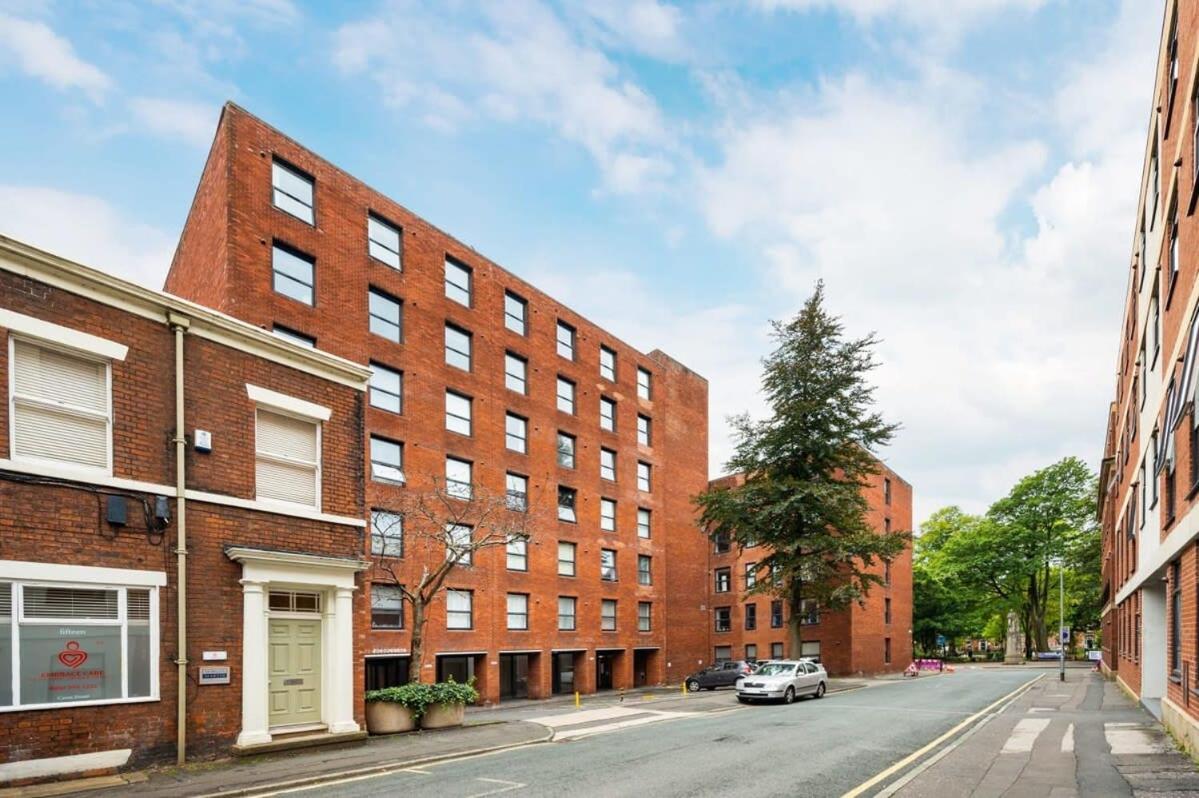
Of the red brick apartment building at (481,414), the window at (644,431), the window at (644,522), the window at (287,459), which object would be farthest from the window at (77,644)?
the window at (644,431)

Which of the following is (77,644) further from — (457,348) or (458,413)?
(457,348)

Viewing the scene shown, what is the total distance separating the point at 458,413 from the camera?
30.9 meters

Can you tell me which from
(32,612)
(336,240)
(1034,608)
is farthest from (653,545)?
(1034,608)

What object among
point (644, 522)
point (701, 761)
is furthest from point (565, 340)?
point (701, 761)

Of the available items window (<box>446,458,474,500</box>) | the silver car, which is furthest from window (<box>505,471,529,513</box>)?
the silver car

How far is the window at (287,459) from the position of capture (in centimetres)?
1386

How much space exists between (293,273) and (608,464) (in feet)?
59.6

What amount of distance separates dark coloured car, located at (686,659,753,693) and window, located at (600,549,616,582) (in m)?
6.14

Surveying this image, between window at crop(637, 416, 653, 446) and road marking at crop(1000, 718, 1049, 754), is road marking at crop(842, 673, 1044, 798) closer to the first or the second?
road marking at crop(1000, 718, 1049, 754)

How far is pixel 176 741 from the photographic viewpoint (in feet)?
38.6

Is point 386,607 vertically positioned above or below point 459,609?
above

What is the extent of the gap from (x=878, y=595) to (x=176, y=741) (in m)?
45.4

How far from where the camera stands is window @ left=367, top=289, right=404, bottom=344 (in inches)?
1105

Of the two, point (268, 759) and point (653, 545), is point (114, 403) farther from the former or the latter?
point (653, 545)
